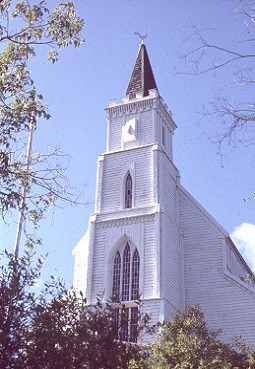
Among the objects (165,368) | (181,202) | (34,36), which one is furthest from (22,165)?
(181,202)

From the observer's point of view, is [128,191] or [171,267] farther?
[128,191]

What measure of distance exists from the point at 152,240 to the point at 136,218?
6.62ft

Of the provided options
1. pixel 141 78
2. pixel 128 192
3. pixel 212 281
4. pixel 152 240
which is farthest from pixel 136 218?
pixel 141 78

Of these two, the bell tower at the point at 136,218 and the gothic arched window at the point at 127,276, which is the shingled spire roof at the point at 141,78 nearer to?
the bell tower at the point at 136,218

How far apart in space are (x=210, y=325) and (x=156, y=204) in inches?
297

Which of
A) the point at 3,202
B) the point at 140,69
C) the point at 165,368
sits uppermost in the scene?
the point at 140,69

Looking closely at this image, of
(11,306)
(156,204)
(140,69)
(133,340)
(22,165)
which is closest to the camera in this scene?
(11,306)

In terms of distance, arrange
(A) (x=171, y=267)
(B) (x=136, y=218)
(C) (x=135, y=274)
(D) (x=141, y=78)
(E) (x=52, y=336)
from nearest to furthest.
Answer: (E) (x=52, y=336)
(C) (x=135, y=274)
(A) (x=171, y=267)
(B) (x=136, y=218)
(D) (x=141, y=78)

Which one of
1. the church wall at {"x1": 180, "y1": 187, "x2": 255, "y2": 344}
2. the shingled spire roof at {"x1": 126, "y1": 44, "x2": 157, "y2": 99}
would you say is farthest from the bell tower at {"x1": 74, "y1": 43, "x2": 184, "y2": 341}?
the church wall at {"x1": 180, "y1": 187, "x2": 255, "y2": 344}

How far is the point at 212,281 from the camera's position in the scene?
33.2 metres

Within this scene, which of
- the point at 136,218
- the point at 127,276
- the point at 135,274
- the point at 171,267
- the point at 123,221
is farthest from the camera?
the point at 123,221

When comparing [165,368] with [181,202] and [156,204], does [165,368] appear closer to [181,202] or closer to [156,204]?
[156,204]

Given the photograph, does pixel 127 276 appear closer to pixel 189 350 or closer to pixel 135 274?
pixel 135 274

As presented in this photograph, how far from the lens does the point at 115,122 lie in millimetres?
39312
